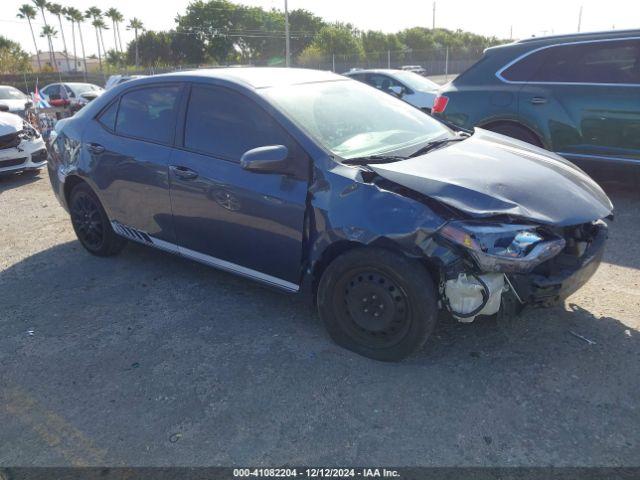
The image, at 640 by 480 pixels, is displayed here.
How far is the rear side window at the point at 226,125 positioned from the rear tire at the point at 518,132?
3.76 m

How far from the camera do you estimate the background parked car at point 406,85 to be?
449 inches

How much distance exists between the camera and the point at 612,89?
17.9ft

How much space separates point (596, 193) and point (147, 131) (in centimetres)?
320

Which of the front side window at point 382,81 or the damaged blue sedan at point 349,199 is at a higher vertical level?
the front side window at point 382,81

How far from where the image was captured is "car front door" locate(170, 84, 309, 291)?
3.18m

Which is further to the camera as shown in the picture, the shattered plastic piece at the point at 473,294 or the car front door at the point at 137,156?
the car front door at the point at 137,156

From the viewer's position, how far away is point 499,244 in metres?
2.61

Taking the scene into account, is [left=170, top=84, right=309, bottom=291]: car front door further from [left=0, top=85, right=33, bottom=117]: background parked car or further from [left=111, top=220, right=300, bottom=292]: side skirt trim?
[left=0, top=85, right=33, bottom=117]: background parked car

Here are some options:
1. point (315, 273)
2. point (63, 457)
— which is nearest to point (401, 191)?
point (315, 273)

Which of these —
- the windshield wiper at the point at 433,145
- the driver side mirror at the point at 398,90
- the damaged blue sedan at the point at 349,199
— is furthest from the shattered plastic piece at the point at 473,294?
the driver side mirror at the point at 398,90

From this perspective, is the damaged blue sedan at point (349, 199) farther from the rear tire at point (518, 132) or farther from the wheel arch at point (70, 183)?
the rear tire at point (518, 132)

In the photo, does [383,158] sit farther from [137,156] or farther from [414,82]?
[414,82]

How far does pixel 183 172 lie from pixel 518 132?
4089mm

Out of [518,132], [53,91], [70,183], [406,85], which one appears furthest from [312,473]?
[53,91]
